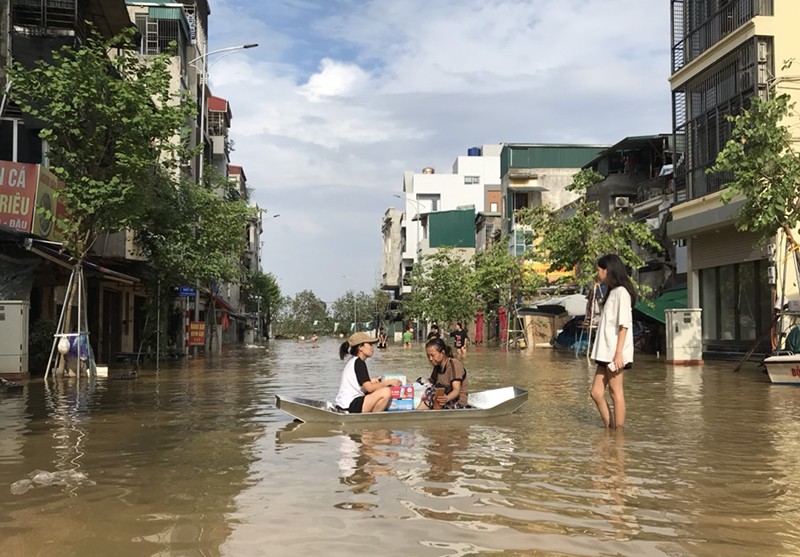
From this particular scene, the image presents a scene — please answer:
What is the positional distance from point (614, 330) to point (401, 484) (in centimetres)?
355

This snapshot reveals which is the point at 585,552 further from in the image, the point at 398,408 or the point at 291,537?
the point at 398,408

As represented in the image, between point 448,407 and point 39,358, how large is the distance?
45.6ft

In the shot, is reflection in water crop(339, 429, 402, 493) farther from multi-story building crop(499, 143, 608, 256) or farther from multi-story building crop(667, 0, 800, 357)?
multi-story building crop(499, 143, 608, 256)

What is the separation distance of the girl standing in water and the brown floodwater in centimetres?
62

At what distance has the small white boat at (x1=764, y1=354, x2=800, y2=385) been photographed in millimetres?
15859

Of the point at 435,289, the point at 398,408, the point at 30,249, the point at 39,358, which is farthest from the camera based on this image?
the point at 435,289

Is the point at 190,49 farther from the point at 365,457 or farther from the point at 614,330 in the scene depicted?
the point at 365,457

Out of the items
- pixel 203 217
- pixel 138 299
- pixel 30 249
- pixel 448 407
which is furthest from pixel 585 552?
pixel 138 299

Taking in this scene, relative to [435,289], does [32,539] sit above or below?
below

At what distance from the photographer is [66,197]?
18.5 meters

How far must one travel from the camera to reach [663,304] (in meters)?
31.3

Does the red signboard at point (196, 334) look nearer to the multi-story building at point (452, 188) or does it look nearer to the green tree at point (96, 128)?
the green tree at point (96, 128)

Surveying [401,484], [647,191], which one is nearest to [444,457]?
[401,484]

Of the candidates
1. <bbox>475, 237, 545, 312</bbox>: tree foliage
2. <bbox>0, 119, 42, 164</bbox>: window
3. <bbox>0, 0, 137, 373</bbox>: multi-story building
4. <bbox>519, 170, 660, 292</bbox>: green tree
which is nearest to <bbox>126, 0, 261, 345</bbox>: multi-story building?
<bbox>0, 0, 137, 373</bbox>: multi-story building
